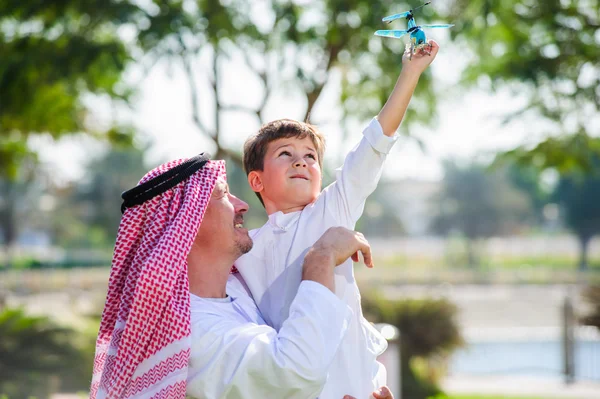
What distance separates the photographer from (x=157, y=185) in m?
2.70

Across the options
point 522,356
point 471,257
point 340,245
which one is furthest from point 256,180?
point 471,257

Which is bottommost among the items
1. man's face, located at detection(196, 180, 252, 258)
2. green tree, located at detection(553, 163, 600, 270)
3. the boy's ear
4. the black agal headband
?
man's face, located at detection(196, 180, 252, 258)

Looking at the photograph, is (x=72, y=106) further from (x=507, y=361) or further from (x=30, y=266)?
(x=30, y=266)

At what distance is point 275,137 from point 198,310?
68 cm

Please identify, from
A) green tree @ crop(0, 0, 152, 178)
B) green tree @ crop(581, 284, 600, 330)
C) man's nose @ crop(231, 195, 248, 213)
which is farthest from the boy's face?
green tree @ crop(581, 284, 600, 330)

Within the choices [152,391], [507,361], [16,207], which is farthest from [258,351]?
[16,207]

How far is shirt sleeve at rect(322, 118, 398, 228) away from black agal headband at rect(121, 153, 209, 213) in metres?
0.51

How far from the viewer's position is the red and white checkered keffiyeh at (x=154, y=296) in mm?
2484

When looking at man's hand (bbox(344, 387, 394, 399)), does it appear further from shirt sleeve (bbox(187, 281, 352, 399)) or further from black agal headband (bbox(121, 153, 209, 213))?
black agal headband (bbox(121, 153, 209, 213))

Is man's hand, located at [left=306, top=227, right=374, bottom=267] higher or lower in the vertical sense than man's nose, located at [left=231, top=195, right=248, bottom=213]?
lower

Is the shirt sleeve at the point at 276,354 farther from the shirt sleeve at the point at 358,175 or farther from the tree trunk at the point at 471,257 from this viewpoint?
the tree trunk at the point at 471,257

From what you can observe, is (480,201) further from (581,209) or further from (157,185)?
(157,185)

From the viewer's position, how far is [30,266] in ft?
153

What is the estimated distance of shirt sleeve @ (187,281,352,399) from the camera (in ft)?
7.84
